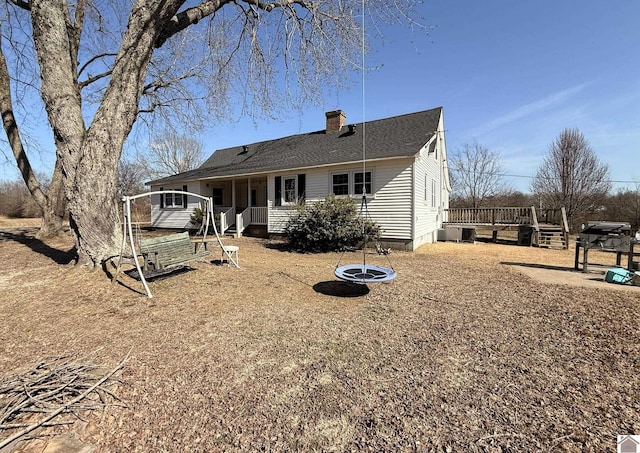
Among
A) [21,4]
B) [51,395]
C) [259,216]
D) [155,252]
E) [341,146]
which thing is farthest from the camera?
[259,216]

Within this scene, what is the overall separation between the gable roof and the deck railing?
17.5 feet

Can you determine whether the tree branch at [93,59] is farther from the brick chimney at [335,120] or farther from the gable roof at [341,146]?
the brick chimney at [335,120]

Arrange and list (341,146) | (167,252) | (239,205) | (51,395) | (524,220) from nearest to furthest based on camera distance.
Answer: (51,395)
(167,252)
(524,220)
(341,146)
(239,205)

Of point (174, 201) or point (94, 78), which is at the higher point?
point (94, 78)

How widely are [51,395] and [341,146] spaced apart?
1319 cm

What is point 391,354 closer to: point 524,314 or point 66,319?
point 524,314

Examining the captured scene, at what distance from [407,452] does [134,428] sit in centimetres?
203

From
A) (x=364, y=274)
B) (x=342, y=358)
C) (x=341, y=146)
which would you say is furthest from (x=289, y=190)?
(x=342, y=358)

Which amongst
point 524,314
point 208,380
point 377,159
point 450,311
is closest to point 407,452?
point 208,380

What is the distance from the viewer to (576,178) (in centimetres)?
2105

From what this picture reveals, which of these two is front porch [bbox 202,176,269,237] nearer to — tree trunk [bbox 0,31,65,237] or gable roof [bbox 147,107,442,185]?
gable roof [bbox 147,107,442,185]

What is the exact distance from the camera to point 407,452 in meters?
1.97

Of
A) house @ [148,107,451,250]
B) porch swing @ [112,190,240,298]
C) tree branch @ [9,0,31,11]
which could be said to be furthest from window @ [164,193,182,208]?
porch swing @ [112,190,240,298]

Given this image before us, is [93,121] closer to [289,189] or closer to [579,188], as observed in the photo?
[289,189]
